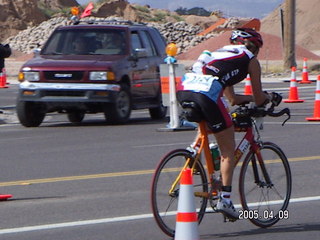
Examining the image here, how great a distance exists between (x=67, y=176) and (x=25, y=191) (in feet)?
3.72

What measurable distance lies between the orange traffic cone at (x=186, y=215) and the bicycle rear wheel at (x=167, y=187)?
3.66ft

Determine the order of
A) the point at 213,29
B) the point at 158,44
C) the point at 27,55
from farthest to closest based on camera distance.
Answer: the point at 213,29 → the point at 27,55 → the point at 158,44

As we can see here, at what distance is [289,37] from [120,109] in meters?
22.6

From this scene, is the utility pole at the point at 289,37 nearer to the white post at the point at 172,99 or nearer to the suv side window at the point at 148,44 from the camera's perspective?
the suv side window at the point at 148,44

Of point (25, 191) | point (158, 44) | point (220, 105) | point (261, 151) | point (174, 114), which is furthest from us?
point (158, 44)

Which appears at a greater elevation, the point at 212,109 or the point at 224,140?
the point at 212,109

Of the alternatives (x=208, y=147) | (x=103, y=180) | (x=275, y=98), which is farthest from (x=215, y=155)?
(x=103, y=180)

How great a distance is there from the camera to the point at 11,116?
21641 mm

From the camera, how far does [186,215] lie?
671 cm

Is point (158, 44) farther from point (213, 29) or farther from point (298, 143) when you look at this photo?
point (213, 29)

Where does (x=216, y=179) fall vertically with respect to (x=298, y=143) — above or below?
above

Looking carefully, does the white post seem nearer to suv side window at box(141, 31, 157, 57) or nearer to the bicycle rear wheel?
suv side window at box(141, 31, 157, 57)

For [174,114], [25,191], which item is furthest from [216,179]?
[174,114]

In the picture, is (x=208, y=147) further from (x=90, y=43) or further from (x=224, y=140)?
(x=90, y=43)
